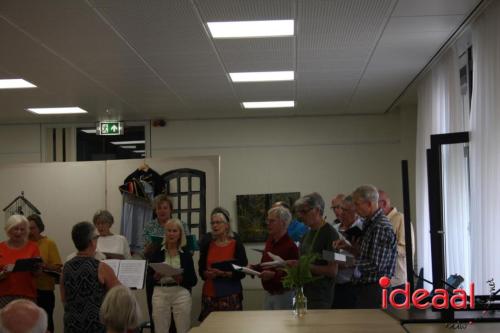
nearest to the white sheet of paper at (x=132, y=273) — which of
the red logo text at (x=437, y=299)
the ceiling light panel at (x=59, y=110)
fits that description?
the red logo text at (x=437, y=299)

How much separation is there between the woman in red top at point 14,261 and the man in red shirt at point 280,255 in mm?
2320

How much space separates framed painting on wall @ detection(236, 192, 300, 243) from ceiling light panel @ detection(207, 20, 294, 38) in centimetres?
477

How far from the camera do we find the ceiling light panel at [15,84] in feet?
24.3

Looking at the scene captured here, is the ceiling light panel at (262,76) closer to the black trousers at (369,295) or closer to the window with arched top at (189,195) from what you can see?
the window with arched top at (189,195)

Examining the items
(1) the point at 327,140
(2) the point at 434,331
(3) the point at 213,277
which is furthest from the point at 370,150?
(2) the point at 434,331

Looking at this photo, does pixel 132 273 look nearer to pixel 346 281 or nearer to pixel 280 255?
pixel 280 255

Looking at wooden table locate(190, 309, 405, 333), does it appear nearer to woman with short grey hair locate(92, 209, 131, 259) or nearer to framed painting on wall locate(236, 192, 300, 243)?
woman with short grey hair locate(92, 209, 131, 259)

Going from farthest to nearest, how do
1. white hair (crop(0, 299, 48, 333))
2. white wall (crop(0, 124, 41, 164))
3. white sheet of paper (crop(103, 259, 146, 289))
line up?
white wall (crop(0, 124, 41, 164)) < white sheet of paper (crop(103, 259, 146, 289)) < white hair (crop(0, 299, 48, 333))

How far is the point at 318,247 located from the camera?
5.08 m

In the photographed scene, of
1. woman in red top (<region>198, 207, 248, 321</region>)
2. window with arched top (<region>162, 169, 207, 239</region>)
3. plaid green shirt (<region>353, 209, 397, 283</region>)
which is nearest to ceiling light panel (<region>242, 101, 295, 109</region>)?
window with arched top (<region>162, 169, 207, 239</region>)

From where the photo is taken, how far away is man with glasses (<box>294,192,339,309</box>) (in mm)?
4938

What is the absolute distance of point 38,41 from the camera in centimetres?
579

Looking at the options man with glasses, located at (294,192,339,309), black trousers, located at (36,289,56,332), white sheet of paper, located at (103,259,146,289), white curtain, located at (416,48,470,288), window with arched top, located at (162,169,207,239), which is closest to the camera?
man with glasses, located at (294,192,339,309)

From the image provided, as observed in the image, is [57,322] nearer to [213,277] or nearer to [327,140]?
[213,277]
